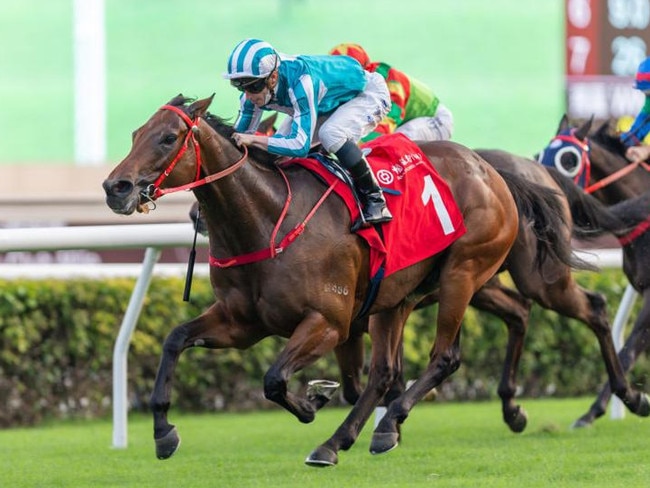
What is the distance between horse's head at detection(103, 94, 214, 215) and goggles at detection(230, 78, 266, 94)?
0.66 feet

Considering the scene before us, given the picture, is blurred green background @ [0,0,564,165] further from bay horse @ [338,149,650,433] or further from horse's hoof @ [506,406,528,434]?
horse's hoof @ [506,406,528,434]

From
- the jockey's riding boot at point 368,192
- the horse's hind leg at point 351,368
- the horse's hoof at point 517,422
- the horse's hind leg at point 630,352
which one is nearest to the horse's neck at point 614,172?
the horse's hind leg at point 630,352

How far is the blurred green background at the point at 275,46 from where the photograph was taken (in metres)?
15.1

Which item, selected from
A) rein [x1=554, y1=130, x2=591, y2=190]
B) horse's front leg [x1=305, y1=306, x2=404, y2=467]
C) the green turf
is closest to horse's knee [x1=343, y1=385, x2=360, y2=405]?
the green turf

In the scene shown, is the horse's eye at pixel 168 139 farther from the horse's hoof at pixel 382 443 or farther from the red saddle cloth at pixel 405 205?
the horse's hoof at pixel 382 443

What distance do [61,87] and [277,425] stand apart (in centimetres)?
962

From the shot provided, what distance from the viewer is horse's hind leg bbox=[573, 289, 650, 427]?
6590 millimetres

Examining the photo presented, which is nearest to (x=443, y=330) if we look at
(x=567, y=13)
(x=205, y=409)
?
(x=205, y=409)

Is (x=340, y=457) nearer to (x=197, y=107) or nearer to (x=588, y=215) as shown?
(x=197, y=107)

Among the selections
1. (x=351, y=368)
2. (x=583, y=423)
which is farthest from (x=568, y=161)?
(x=351, y=368)

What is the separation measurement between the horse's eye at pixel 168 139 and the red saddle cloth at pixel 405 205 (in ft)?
2.12

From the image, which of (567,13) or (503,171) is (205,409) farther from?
(567,13)

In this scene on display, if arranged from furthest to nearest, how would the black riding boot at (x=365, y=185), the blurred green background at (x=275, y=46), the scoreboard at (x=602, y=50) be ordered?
the blurred green background at (x=275, y=46) → the scoreboard at (x=602, y=50) → the black riding boot at (x=365, y=185)

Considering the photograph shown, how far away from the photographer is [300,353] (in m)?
4.88
